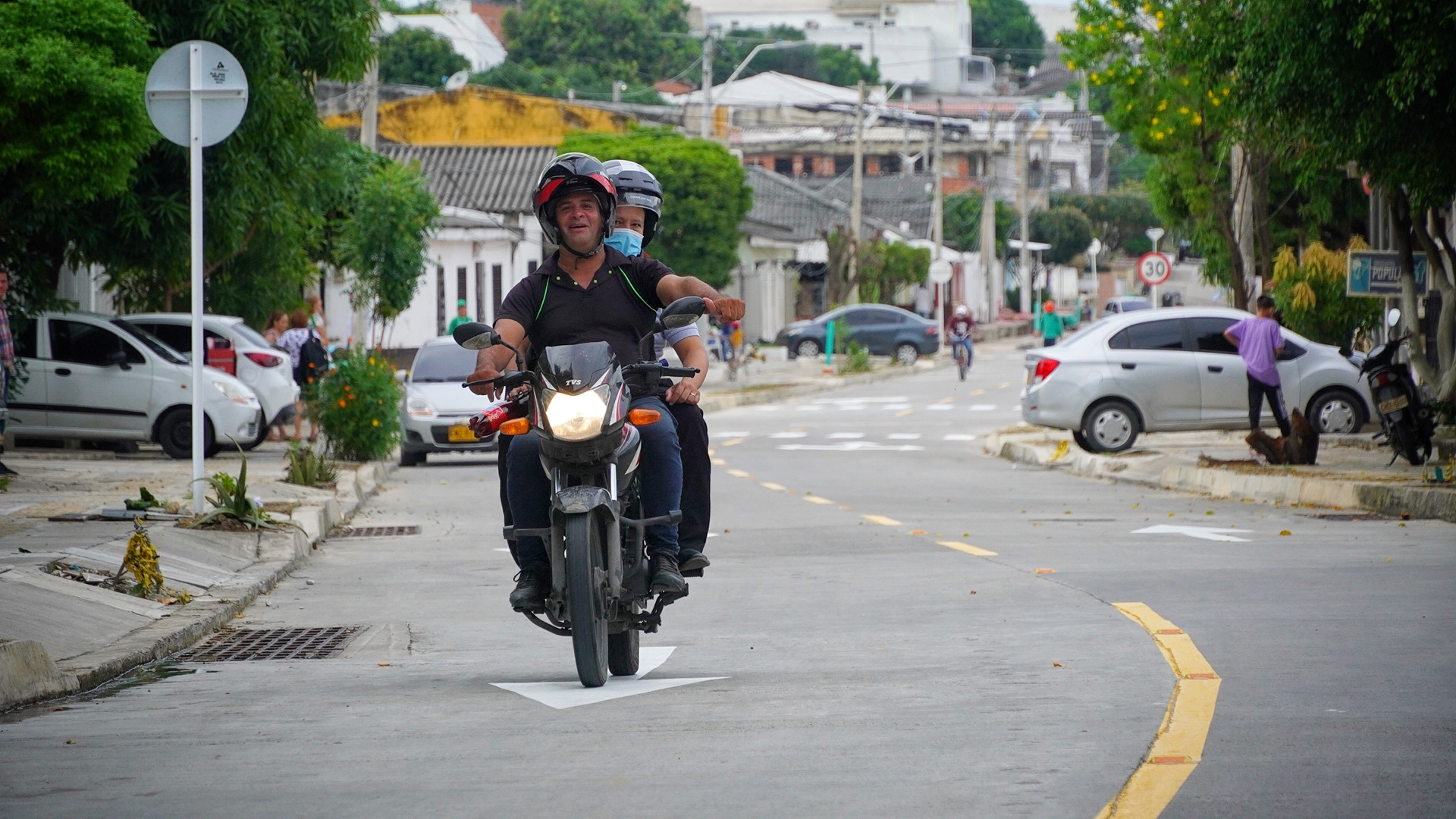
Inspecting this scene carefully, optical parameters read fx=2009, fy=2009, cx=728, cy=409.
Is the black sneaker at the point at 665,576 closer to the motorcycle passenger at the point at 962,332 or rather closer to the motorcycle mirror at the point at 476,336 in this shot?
the motorcycle mirror at the point at 476,336

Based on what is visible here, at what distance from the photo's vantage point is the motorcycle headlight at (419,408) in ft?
75.5

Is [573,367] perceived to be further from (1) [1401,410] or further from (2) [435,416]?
(2) [435,416]

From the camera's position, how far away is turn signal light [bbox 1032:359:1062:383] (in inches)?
898

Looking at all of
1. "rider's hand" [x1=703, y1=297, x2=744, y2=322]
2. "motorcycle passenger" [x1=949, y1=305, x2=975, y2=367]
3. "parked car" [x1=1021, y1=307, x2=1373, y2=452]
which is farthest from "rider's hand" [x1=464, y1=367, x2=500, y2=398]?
"motorcycle passenger" [x1=949, y1=305, x2=975, y2=367]

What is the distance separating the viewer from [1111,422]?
22859 mm

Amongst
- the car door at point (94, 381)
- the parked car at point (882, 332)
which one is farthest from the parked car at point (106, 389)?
the parked car at point (882, 332)

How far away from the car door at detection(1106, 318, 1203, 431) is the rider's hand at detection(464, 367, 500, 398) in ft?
52.5

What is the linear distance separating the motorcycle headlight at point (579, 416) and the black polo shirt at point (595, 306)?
500 millimetres

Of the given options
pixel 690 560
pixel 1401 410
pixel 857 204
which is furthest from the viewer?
pixel 857 204

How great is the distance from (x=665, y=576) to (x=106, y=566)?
4674mm

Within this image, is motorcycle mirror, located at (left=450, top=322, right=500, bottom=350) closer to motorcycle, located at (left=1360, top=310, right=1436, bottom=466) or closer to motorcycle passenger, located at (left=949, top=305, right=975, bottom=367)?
motorcycle, located at (left=1360, top=310, right=1436, bottom=466)

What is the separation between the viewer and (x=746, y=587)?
1121 centimetres

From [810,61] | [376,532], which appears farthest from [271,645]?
[810,61]

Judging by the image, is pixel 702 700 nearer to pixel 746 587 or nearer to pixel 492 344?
pixel 492 344
